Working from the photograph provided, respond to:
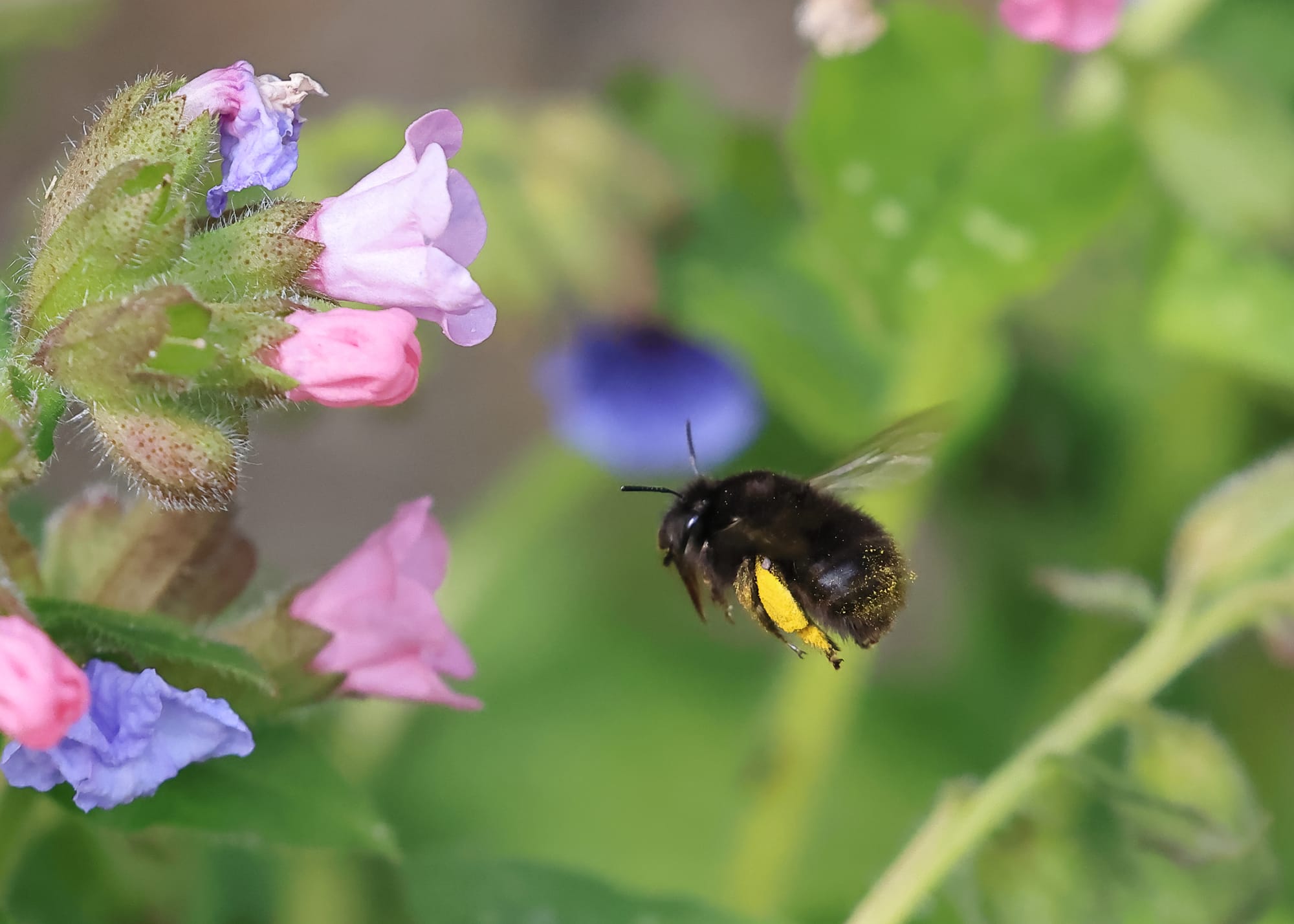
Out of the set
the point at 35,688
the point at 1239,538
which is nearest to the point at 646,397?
the point at 1239,538

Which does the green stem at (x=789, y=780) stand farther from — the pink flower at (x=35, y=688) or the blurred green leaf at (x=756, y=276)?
the pink flower at (x=35, y=688)

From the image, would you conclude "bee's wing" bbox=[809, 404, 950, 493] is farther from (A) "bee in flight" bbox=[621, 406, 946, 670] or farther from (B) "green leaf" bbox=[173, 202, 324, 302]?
(B) "green leaf" bbox=[173, 202, 324, 302]

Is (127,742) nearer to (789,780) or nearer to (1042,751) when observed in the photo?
(1042,751)

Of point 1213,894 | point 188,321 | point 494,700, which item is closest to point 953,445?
point 1213,894

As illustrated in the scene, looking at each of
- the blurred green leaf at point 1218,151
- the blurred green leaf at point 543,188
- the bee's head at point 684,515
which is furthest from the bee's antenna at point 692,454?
the blurred green leaf at point 1218,151

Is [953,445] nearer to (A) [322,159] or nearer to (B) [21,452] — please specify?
(A) [322,159]

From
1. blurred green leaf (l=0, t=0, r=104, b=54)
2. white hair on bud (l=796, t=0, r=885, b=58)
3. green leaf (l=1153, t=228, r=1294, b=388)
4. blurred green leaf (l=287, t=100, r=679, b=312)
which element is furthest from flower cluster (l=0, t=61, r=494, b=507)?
blurred green leaf (l=0, t=0, r=104, b=54)
